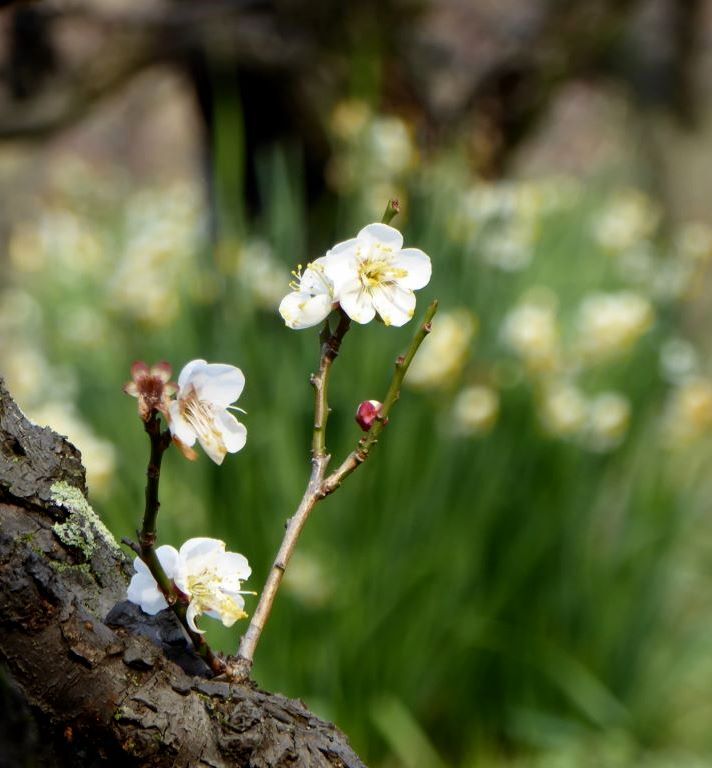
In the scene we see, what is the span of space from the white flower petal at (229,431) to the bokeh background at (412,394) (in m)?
1.42

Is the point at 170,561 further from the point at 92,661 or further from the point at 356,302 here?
the point at 356,302

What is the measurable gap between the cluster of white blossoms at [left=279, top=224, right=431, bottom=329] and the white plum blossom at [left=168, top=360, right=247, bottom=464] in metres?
0.06

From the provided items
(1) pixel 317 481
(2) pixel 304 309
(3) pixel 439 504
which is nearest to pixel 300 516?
(1) pixel 317 481

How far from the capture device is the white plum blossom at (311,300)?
65 centimetres

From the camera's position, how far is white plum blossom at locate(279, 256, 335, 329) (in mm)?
650

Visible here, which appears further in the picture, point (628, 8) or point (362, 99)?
point (628, 8)

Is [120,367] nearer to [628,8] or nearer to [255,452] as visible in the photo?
[255,452]

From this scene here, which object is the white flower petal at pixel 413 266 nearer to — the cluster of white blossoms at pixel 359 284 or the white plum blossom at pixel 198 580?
the cluster of white blossoms at pixel 359 284

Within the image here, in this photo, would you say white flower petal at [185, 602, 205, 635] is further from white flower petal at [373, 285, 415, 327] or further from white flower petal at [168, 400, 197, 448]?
white flower petal at [373, 285, 415, 327]

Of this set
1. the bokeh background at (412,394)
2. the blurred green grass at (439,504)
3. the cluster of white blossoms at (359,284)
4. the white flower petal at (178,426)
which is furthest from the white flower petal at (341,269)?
the blurred green grass at (439,504)

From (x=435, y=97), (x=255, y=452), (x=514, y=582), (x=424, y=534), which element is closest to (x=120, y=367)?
(x=255, y=452)

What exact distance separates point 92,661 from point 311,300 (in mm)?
240

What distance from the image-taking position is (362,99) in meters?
2.99

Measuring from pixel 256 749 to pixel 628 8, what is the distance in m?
3.84
